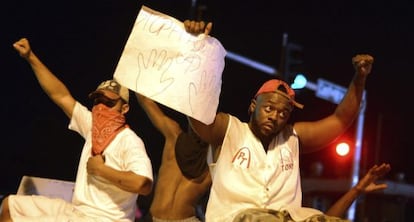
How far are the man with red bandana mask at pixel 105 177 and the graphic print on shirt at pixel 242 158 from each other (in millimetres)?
539

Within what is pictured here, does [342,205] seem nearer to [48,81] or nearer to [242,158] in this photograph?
[242,158]

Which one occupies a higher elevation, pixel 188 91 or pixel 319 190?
pixel 188 91

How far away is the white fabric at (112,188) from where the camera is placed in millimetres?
4375

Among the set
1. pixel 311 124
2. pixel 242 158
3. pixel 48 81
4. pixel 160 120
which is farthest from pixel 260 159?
pixel 48 81

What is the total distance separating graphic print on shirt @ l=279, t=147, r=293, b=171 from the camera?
4262 millimetres

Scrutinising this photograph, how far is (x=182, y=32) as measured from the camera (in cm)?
431

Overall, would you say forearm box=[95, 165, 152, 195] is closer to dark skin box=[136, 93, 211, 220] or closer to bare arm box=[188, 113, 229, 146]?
bare arm box=[188, 113, 229, 146]

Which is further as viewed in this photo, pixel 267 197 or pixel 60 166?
pixel 60 166

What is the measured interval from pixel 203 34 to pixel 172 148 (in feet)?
4.02

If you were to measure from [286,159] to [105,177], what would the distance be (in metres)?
1.08

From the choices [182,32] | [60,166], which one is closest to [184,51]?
[182,32]

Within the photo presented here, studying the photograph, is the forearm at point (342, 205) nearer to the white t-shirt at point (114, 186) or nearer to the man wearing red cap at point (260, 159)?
the man wearing red cap at point (260, 159)

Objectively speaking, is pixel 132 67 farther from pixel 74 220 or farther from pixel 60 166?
pixel 60 166

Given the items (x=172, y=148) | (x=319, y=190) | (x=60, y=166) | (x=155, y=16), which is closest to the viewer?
(x=155, y=16)
